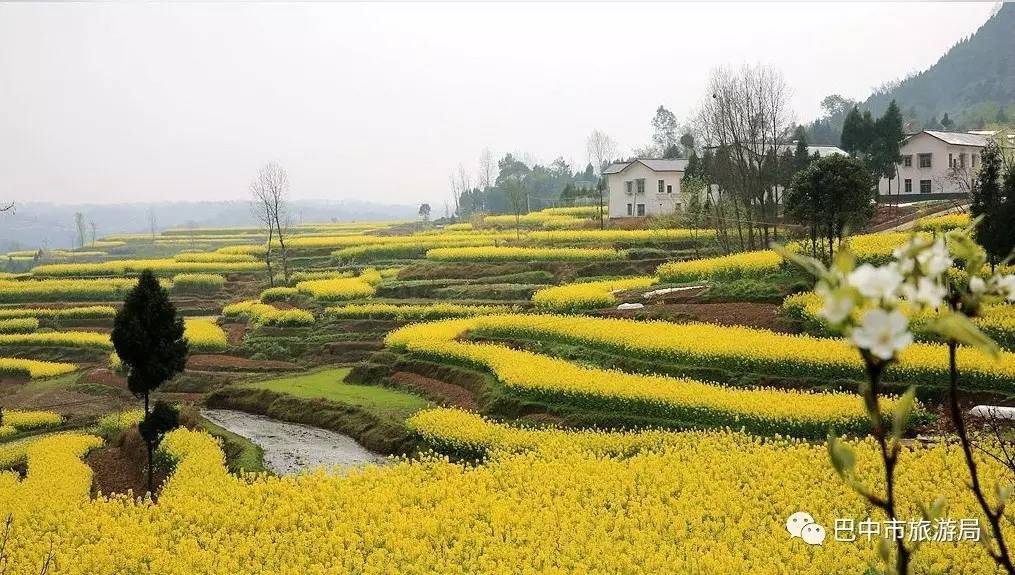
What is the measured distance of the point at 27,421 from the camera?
72.4 feet

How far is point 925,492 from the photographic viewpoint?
999cm

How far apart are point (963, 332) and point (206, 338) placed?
32.5 m

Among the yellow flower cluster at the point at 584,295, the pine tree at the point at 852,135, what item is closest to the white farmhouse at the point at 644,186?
the pine tree at the point at 852,135

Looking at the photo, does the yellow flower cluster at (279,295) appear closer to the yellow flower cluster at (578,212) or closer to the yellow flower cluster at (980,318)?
the yellow flower cluster at (980,318)

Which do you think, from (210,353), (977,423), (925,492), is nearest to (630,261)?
(210,353)

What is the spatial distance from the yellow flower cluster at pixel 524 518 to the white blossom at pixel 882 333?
6693 millimetres

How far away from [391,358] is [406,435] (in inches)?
294

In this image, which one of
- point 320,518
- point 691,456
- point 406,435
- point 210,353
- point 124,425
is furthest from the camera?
point 210,353

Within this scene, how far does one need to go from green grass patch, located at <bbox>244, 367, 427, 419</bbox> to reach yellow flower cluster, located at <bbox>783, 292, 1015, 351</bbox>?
957cm

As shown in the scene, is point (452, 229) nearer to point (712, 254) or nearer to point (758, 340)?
point (712, 254)

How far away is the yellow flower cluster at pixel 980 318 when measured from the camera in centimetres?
1698

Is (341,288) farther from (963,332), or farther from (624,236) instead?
(963,332)

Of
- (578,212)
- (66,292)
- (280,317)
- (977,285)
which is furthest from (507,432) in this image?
(578,212)

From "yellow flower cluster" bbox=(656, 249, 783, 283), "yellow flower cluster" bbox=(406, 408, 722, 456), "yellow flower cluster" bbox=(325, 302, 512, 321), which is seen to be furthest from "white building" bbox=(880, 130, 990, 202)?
"yellow flower cluster" bbox=(406, 408, 722, 456)
